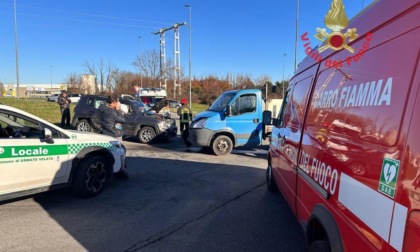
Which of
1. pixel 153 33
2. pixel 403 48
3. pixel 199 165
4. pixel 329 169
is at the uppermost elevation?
pixel 153 33

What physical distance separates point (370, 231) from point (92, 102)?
1307 cm

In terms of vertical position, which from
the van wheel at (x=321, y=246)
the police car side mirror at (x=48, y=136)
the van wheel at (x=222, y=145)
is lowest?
the van wheel at (x=222, y=145)

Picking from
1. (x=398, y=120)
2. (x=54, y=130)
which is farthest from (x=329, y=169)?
(x=54, y=130)

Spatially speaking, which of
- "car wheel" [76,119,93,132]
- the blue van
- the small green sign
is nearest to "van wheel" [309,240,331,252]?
the small green sign

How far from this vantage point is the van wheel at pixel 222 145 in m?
10.2

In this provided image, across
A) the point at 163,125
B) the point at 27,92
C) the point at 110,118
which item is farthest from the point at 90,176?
the point at 27,92

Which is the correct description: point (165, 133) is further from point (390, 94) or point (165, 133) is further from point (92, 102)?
point (390, 94)

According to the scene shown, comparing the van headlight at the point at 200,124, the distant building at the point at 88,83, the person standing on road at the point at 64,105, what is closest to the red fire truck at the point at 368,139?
the van headlight at the point at 200,124

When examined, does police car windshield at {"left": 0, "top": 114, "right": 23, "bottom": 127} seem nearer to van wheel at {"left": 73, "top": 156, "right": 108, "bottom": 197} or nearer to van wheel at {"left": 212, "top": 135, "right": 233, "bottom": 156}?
van wheel at {"left": 73, "top": 156, "right": 108, "bottom": 197}

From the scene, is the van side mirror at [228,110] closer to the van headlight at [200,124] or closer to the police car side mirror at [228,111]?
the police car side mirror at [228,111]

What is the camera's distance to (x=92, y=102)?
13555 mm

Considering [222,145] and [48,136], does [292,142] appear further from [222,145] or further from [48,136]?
[222,145]

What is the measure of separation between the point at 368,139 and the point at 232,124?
8.21 meters

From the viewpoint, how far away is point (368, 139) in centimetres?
193
